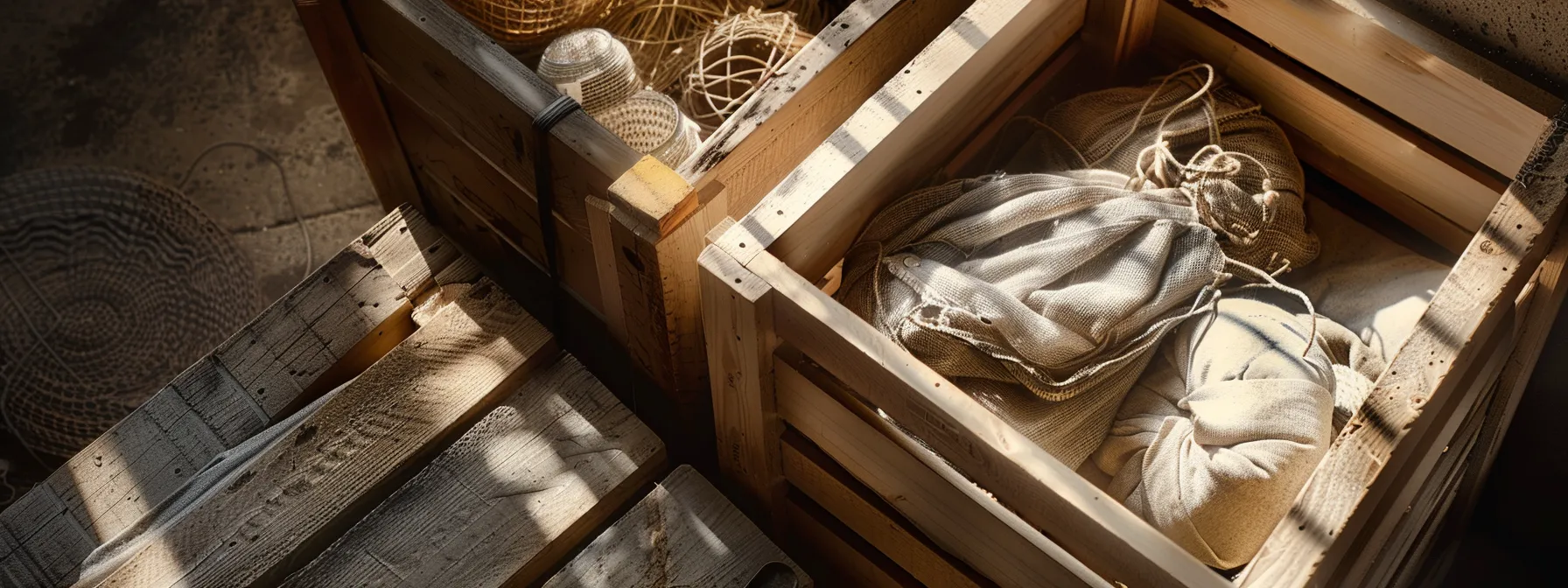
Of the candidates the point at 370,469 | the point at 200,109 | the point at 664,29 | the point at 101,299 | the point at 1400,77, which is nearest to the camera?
the point at 1400,77

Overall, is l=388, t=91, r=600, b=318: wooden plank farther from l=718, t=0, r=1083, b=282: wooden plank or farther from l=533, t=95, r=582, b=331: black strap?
l=718, t=0, r=1083, b=282: wooden plank

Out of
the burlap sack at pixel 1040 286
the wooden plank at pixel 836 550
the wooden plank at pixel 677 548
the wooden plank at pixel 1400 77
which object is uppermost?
the wooden plank at pixel 1400 77

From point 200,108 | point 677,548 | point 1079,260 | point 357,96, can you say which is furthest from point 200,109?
point 1079,260

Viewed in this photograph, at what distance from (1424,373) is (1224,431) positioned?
0.95ft

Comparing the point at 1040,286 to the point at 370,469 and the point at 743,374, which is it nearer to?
the point at 743,374

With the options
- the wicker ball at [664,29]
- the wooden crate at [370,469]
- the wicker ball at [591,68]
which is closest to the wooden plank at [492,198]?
the wooden crate at [370,469]

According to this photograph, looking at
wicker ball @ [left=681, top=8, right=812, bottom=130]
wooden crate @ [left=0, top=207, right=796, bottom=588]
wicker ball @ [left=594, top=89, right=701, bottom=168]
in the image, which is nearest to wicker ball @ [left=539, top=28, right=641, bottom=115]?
wicker ball @ [left=594, top=89, right=701, bottom=168]

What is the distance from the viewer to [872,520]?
6.24 ft

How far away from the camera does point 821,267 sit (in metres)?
1.95

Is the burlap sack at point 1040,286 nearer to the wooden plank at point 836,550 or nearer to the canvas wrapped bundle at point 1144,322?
the canvas wrapped bundle at point 1144,322

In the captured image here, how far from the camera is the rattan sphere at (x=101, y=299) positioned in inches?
114

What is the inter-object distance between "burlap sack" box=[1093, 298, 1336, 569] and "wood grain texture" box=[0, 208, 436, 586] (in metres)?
1.25

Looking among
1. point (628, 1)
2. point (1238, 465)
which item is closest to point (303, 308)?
point (628, 1)

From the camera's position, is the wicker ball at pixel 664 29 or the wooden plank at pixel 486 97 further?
the wicker ball at pixel 664 29
